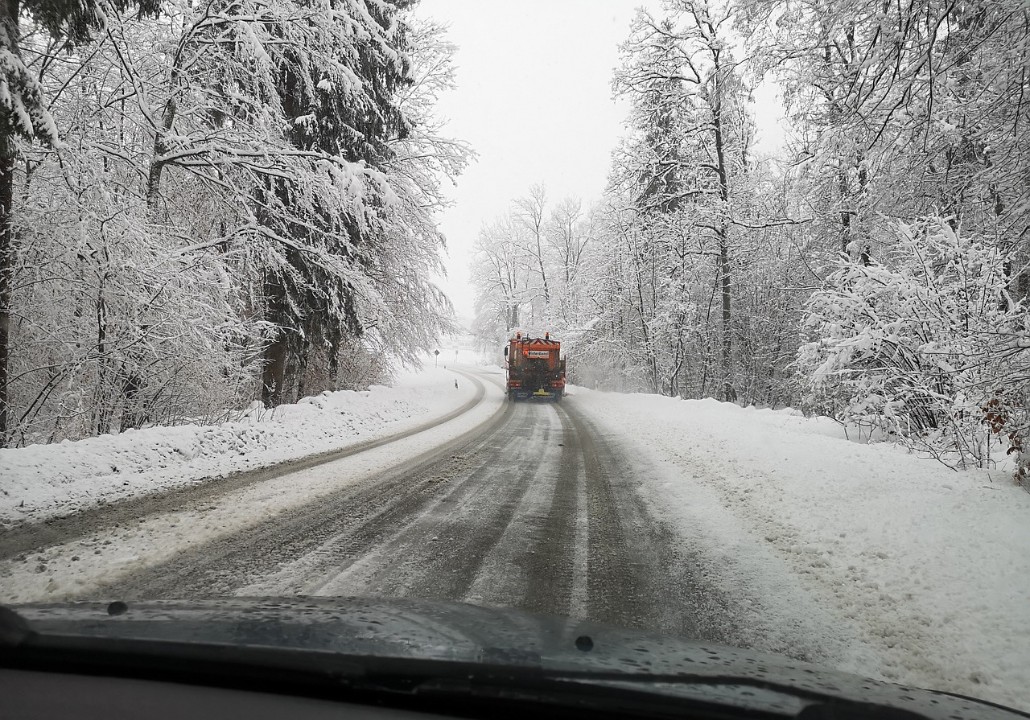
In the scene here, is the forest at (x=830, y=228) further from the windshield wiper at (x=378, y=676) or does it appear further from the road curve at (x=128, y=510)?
the road curve at (x=128, y=510)

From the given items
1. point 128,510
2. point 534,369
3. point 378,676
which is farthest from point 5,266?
point 534,369

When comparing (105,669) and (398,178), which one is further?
(398,178)

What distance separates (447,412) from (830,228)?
11.8 meters

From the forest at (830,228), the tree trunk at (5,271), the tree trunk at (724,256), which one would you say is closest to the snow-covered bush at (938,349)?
the forest at (830,228)

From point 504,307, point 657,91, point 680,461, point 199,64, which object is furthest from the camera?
point 504,307

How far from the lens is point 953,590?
3.09 metres

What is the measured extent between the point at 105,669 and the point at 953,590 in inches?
164

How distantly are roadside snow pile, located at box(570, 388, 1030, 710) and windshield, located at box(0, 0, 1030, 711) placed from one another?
0.09ft

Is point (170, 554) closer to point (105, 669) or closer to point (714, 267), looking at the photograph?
point (105, 669)

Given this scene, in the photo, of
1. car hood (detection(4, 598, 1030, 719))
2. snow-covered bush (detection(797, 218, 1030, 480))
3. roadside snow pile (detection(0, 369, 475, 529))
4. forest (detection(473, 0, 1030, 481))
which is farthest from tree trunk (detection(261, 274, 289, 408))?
snow-covered bush (detection(797, 218, 1030, 480))

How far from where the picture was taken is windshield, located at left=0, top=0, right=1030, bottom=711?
321 cm

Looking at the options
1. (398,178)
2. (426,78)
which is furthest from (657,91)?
(398,178)

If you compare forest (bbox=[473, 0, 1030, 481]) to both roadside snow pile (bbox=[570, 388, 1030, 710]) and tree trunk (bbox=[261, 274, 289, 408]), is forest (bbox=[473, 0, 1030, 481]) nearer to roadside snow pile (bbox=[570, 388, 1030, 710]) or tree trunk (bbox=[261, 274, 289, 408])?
roadside snow pile (bbox=[570, 388, 1030, 710])

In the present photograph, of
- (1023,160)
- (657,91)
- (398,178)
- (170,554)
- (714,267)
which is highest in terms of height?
(657,91)
